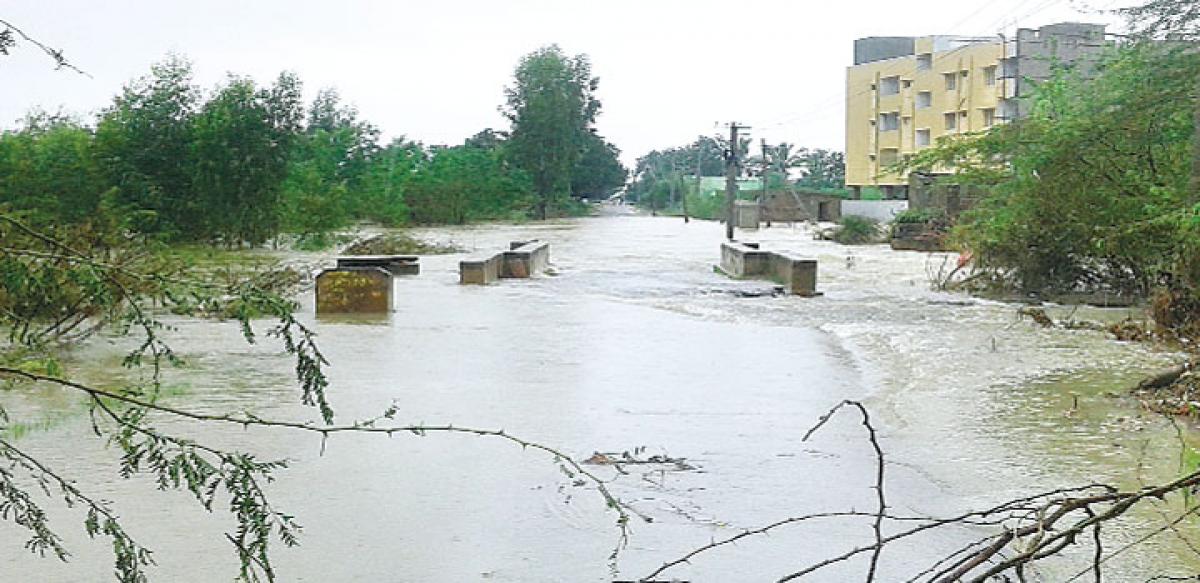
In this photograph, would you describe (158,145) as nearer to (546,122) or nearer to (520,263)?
(520,263)

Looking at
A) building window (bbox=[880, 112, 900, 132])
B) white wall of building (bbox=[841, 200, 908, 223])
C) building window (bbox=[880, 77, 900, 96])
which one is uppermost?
building window (bbox=[880, 77, 900, 96])

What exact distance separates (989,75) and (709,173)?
49414mm

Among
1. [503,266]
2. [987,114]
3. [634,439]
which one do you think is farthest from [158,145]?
[987,114]

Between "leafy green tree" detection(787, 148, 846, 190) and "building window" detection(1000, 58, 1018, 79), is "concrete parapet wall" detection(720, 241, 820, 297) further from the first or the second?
"leafy green tree" detection(787, 148, 846, 190)

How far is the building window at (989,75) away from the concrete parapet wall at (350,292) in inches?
2414

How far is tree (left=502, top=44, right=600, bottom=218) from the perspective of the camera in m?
91.0

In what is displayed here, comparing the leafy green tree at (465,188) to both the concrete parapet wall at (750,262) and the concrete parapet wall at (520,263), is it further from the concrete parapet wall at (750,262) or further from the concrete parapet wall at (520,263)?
the concrete parapet wall at (750,262)

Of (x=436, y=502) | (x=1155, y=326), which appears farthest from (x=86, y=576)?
(x=1155, y=326)

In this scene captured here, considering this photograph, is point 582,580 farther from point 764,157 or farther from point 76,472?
point 764,157

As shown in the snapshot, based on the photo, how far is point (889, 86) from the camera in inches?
3556

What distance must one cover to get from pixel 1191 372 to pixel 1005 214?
1040 cm

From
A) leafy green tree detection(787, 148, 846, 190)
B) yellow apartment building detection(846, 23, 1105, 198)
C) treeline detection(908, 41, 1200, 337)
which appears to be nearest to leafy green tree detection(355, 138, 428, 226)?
yellow apartment building detection(846, 23, 1105, 198)

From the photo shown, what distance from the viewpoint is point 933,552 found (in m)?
6.59

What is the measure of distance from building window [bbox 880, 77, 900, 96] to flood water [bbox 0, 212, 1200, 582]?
71.6m
